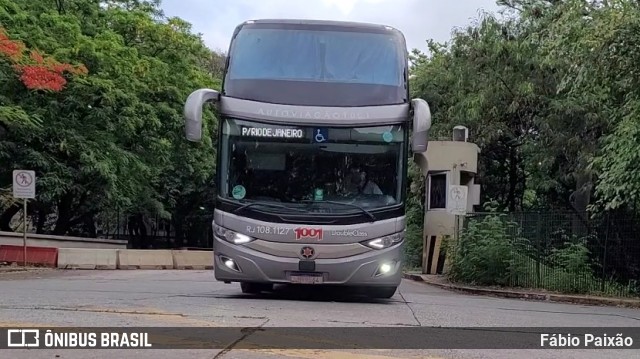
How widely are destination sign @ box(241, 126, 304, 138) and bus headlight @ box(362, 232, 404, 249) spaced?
1.96 m

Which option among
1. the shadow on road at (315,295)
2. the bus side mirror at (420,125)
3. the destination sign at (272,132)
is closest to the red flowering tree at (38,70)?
the shadow on road at (315,295)

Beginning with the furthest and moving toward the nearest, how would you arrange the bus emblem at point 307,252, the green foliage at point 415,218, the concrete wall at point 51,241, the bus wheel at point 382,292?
the green foliage at point 415,218, the concrete wall at point 51,241, the bus wheel at point 382,292, the bus emblem at point 307,252

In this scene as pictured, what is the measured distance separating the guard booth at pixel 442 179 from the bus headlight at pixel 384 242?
37.7ft

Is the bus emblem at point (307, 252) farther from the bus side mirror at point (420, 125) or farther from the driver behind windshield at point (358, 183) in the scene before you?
the bus side mirror at point (420, 125)

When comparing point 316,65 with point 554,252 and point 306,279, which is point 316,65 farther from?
point 554,252

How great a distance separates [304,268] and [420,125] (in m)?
2.84

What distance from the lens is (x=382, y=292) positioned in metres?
12.2

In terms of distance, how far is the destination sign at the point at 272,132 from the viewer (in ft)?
36.0

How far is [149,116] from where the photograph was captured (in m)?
27.1

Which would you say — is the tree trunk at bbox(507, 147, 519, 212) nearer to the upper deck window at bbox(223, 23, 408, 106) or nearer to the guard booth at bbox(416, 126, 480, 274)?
the guard booth at bbox(416, 126, 480, 274)

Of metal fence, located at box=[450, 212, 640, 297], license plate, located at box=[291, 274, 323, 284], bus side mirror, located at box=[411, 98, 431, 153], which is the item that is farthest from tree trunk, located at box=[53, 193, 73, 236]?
bus side mirror, located at box=[411, 98, 431, 153]

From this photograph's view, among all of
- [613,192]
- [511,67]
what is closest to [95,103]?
[511,67]

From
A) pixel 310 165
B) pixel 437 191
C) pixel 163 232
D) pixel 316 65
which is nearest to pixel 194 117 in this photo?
pixel 310 165

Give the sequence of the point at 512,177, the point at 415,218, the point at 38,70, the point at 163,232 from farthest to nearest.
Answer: the point at 163,232, the point at 415,218, the point at 512,177, the point at 38,70
